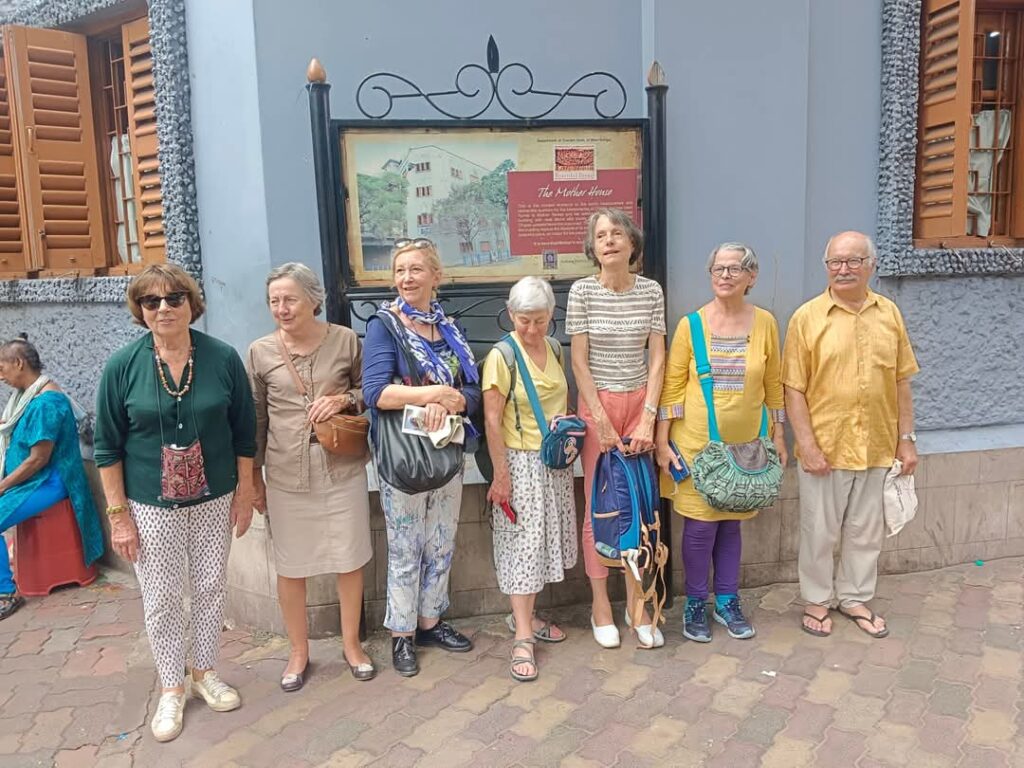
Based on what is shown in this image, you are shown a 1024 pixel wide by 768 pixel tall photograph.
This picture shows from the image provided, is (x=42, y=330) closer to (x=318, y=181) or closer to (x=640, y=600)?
(x=318, y=181)

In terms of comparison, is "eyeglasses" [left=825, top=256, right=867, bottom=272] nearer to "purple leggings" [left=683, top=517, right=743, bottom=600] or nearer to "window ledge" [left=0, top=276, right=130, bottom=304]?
"purple leggings" [left=683, top=517, right=743, bottom=600]

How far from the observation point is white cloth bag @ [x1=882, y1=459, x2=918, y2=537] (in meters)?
3.45

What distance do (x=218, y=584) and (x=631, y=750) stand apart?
1.67m

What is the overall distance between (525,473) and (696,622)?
1.09 meters

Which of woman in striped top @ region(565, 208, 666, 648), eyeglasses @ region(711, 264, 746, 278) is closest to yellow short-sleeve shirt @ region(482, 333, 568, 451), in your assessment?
woman in striped top @ region(565, 208, 666, 648)

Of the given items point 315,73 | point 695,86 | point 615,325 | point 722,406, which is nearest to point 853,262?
point 722,406

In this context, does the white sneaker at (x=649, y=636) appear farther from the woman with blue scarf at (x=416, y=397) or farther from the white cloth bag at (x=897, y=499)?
the white cloth bag at (x=897, y=499)

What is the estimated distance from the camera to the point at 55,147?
4.68 meters

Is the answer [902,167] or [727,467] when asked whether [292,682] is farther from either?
[902,167]

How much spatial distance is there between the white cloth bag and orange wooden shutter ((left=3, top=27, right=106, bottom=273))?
4.61 metres

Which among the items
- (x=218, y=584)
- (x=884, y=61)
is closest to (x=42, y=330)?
(x=218, y=584)

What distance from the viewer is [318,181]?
3238 millimetres

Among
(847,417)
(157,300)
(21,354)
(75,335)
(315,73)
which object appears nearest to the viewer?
(157,300)

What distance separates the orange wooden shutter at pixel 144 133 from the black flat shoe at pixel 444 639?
2490 mm
